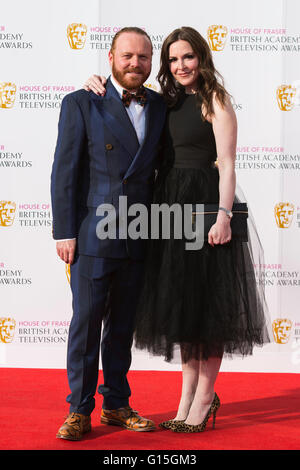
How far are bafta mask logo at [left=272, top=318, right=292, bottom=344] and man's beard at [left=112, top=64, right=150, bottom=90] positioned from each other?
2.09 metres

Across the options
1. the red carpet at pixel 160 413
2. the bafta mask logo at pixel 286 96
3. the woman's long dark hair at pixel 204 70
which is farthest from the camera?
the bafta mask logo at pixel 286 96

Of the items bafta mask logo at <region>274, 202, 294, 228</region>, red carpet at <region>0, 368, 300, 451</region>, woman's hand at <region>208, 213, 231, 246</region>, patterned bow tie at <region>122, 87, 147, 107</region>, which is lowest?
red carpet at <region>0, 368, 300, 451</region>

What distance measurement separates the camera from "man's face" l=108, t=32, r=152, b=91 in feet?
8.16

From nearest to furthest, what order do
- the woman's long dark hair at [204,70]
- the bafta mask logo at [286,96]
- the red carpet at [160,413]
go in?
the red carpet at [160,413] → the woman's long dark hair at [204,70] → the bafta mask logo at [286,96]

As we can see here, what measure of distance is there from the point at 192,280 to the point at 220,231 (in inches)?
8.7

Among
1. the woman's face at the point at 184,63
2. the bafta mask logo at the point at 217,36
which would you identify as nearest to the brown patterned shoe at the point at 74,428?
the woman's face at the point at 184,63

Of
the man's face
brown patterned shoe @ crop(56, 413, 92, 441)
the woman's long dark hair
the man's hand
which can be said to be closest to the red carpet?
brown patterned shoe @ crop(56, 413, 92, 441)

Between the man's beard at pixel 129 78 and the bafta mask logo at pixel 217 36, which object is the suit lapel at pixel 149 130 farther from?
the bafta mask logo at pixel 217 36

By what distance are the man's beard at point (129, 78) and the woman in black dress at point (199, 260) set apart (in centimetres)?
16

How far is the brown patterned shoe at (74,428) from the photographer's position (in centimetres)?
245

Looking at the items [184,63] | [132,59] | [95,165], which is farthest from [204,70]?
[95,165]

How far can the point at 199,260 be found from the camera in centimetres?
255

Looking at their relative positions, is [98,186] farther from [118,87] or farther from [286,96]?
[286,96]

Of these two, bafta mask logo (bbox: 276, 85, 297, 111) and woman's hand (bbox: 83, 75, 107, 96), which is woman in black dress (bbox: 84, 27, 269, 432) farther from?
bafta mask logo (bbox: 276, 85, 297, 111)
